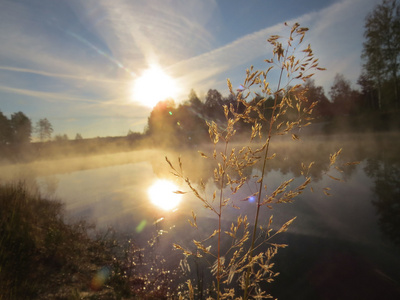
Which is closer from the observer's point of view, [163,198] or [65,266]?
[65,266]

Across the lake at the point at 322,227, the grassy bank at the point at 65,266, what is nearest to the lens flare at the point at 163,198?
the lake at the point at 322,227

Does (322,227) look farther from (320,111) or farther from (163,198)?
(320,111)

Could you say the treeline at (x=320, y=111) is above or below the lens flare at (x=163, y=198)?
above

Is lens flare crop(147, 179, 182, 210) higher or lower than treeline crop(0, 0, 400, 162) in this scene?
lower

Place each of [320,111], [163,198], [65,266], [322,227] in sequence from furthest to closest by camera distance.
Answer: [320,111]
[163,198]
[322,227]
[65,266]

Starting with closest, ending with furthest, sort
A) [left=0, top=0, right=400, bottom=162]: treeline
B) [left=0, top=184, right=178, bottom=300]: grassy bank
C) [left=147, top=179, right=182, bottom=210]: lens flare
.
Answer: [left=0, top=184, right=178, bottom=300]: grassy bank < [left=147, top=179, right=182, bottom=210]: lens flare < [left=0, top=0, right=400, bottom=162]: treeline

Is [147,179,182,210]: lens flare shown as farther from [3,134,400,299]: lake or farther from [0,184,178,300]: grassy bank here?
[0,184,178,300]: grassy bank

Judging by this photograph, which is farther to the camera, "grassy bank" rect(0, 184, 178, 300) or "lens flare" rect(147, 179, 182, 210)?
"lens flare" rect(147, 179, 182, 210)

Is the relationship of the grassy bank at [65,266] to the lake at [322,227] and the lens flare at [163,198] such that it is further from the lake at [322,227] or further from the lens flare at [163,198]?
the lens flare at [163,198]

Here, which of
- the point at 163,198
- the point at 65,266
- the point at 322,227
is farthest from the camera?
the point at 163,198

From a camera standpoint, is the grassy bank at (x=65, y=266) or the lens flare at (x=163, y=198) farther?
the lens flare at (x=163, y=198)

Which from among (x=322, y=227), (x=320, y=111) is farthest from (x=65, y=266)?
(x=320, y=111)

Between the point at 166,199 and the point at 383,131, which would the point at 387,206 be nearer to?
the point at 166,199

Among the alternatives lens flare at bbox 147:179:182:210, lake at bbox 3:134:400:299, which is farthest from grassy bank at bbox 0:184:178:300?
lens flare at bbox 147:179:182:210
